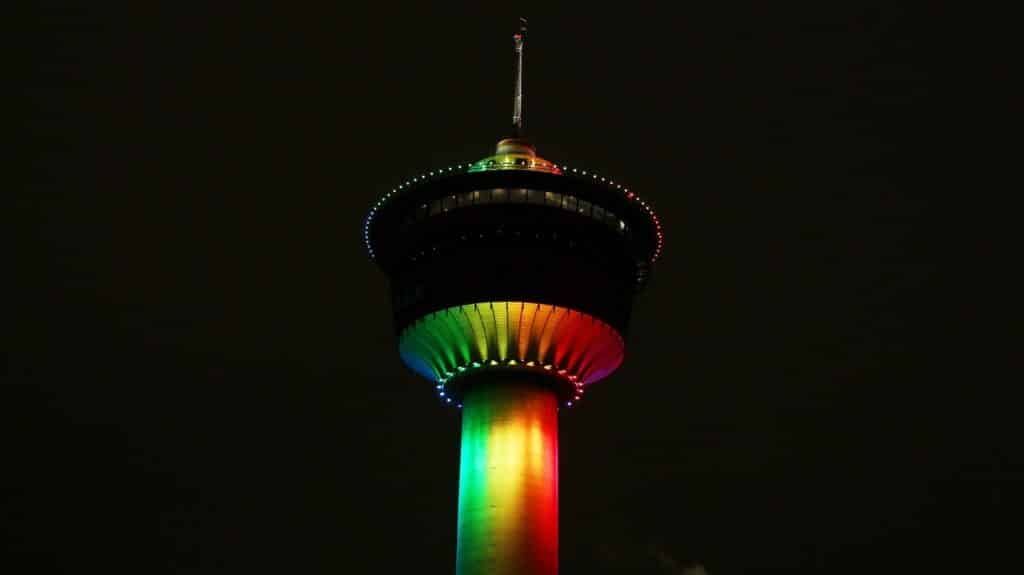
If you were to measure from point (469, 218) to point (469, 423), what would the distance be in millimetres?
10171

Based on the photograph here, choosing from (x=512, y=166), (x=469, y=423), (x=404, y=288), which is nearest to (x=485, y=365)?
(x=469, y=423)

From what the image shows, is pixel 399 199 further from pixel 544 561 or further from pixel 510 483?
pixel 544 561

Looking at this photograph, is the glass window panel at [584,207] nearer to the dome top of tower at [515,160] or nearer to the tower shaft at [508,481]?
the dome top of tower at [515,160]

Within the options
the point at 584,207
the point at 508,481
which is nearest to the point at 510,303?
the point at 584,207

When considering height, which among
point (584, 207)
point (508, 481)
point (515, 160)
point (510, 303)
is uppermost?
point (515, 160)

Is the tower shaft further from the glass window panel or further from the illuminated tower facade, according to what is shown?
the glass window panel

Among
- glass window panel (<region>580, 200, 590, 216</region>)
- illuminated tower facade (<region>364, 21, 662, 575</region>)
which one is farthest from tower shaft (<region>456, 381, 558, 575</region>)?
glass window panel (<region>580, 200, 590, 216</region>)

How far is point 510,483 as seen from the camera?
185ft

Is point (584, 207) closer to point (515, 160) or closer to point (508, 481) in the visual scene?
point (515, 160)

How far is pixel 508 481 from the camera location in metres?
56.4

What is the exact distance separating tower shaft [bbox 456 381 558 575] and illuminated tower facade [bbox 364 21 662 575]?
6 centimetres

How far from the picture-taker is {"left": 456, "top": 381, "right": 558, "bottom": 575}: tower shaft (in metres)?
55.0

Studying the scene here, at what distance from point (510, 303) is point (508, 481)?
8591 mm

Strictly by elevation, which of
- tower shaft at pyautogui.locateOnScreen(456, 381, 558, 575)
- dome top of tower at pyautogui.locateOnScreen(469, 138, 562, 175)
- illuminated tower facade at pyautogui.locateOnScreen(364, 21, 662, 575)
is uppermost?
dome top of tower at pyautogui.locateOnScreen(469, 138, 562, 175)
